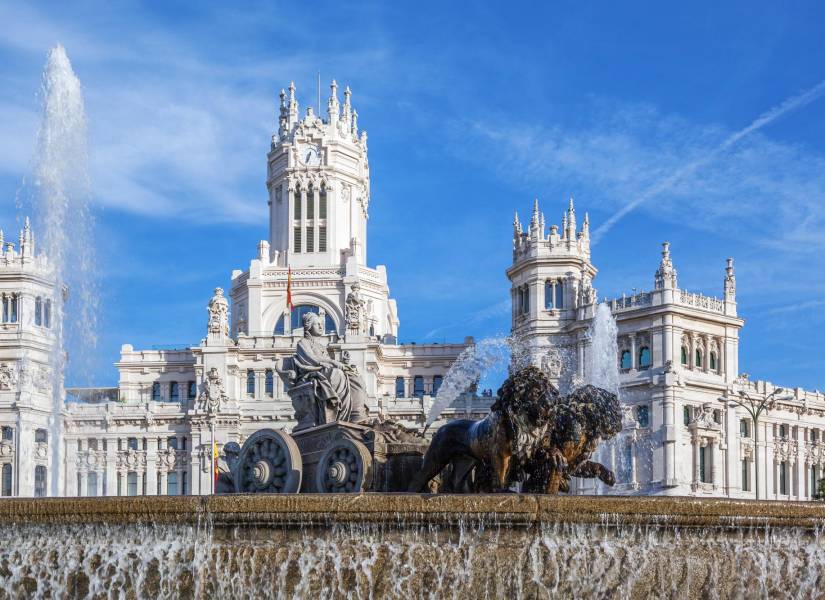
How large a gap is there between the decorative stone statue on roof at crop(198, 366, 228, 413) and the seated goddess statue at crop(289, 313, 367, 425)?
71750 mm

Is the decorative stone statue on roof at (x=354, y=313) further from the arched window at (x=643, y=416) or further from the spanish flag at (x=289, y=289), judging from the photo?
Answer: the arched window at (x=643, y=416)

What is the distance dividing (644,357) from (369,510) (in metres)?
71.0

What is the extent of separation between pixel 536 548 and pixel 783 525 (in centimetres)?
308

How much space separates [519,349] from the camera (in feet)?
298

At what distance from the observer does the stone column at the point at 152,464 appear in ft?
317

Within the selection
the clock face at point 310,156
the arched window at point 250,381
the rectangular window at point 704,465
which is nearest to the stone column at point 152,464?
the arched window at point 250,381

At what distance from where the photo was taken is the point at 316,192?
4427 inches

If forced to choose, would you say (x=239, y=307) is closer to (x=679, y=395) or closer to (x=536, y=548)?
(x=679, y=395)

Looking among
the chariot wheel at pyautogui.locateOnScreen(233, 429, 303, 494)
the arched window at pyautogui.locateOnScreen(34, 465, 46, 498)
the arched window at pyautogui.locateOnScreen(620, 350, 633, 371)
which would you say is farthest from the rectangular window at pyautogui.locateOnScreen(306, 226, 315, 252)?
the chariot wheel at pyautogui.locateOnScreen(233, 429, 303, 494)

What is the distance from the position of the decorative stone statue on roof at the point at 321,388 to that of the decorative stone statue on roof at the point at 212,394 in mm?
71597

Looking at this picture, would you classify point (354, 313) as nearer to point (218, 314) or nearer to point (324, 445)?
point (218, 314)

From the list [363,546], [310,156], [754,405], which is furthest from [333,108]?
[363,546]

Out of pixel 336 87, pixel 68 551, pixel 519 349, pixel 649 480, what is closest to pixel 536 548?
pixel 68 551

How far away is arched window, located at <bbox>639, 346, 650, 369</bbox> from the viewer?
85375 millimetres
